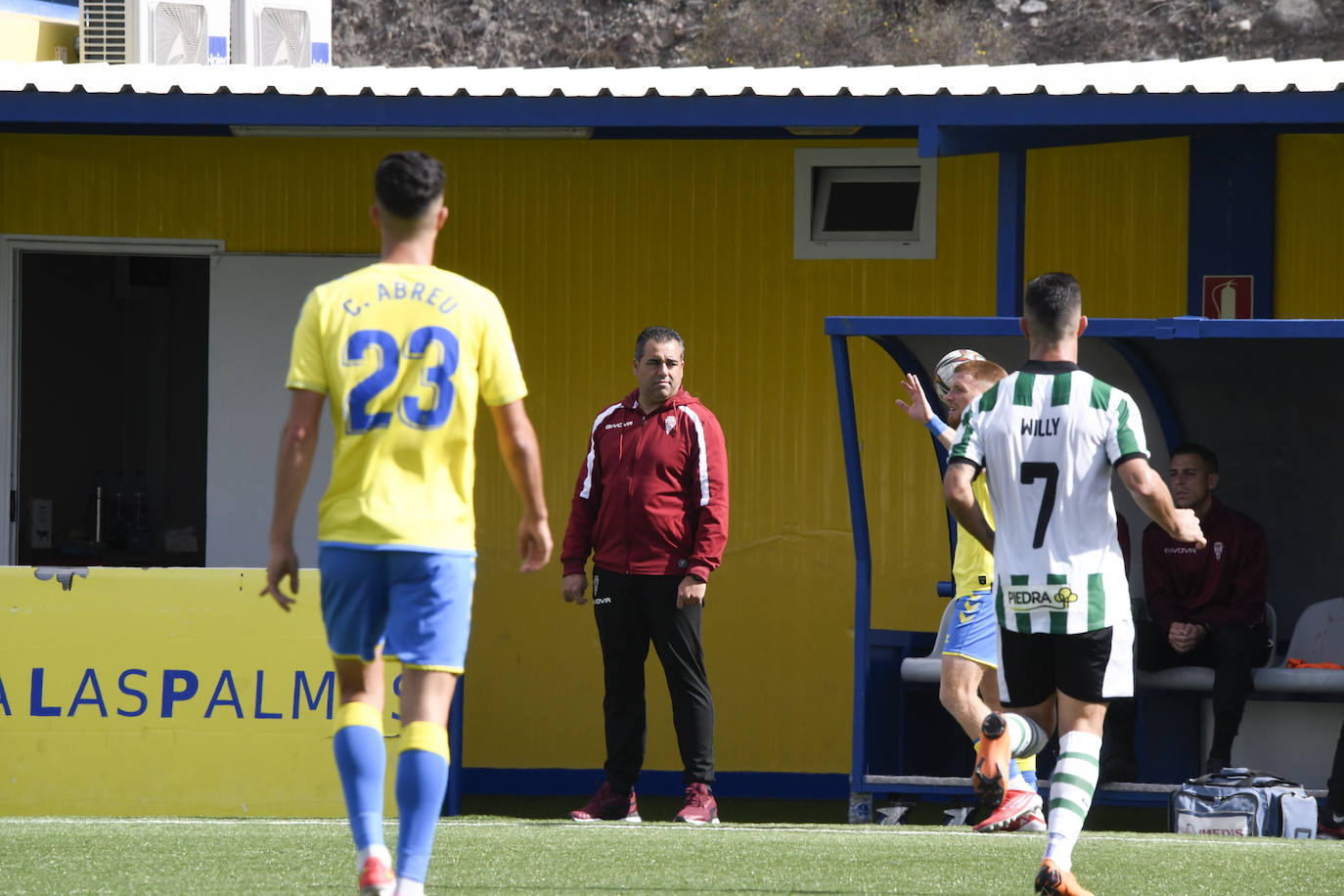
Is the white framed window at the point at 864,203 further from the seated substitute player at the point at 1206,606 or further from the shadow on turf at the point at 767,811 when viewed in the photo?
the shadow on turf at the point at 767,811

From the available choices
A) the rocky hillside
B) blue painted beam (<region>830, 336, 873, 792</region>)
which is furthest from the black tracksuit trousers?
the rocky hillside

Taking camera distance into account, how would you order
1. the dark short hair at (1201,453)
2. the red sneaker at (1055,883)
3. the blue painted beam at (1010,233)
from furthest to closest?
the dark short hair at (1201,453)
the blue painted beam at (1010,233)
the red sneaker at (1055,883)

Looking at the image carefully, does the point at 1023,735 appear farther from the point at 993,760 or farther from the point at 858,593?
the point at 858,593

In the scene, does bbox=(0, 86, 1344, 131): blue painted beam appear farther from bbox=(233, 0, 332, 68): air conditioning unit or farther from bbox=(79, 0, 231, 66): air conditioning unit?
bbox=(233, 0, 332, 68): air conditioning unit

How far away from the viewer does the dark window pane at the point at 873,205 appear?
28.2 feet

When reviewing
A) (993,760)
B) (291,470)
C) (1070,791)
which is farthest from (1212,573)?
(291,470)

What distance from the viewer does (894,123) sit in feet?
24.1

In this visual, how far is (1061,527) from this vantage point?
192 inches

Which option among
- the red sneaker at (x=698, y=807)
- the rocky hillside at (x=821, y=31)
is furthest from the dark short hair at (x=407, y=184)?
the rocky hillside at (x=821, y=31)

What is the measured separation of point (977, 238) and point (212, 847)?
15.2ft

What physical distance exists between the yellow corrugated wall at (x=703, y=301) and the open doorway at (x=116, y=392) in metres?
2.96

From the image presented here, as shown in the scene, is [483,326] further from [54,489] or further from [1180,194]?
[54,489]

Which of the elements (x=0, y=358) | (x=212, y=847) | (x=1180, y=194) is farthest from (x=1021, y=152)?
(x=0, y=358)

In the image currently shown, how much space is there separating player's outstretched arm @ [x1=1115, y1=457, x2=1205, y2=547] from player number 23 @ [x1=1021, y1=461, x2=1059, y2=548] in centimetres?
19
